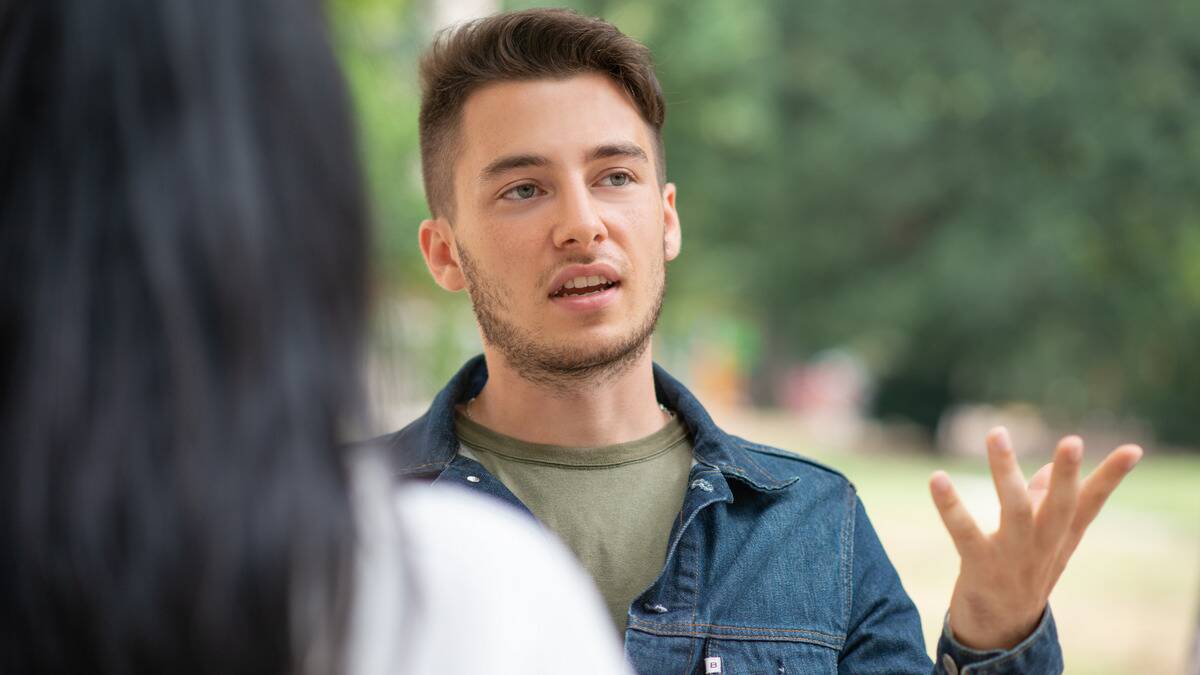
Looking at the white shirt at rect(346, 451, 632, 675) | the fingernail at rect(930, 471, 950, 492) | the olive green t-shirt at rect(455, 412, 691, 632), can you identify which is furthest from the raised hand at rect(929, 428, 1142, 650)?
the white shirt at rect(346, 451, 632, 675)

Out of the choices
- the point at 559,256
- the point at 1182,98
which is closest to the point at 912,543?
the point at 559,256

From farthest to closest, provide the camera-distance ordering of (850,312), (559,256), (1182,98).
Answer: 1. (850,312)
2. (1182,98)
3. (559,256)

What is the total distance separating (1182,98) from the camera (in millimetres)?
20234

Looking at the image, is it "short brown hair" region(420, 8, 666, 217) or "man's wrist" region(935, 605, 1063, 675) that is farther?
"short brown hair" region(420, 8, 666, 217)

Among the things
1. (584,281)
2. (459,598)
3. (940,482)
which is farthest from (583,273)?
(459,598)

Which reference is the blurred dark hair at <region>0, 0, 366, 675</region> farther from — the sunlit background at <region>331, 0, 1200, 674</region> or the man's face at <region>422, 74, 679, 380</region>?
the sunlit background at <region>331, 0, 1200, 674</region>

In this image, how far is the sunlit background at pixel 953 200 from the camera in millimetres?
20250

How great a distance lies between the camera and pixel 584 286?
247 cm

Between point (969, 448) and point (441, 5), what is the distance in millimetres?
12981

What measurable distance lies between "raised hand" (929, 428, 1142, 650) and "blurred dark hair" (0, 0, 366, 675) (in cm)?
101

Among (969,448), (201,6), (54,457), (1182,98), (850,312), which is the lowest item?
(969,448)

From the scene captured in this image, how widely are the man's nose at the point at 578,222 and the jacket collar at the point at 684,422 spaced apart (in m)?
0.44

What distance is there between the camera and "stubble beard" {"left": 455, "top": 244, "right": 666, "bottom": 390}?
8.20 feet

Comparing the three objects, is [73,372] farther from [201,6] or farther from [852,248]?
[852,248]
